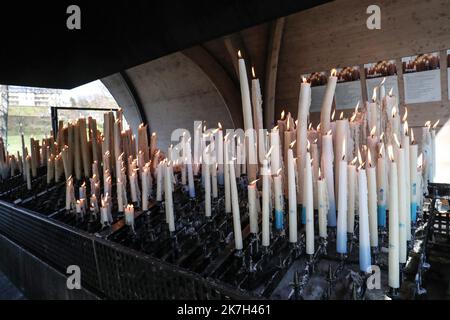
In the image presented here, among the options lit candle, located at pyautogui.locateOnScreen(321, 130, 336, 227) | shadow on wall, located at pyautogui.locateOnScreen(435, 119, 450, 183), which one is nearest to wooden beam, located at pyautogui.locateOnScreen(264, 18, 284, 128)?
shadow on wall, located at pyautogui.locateOnScreen(435, 119, 450, 183)

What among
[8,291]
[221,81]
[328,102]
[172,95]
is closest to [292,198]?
[328,102]

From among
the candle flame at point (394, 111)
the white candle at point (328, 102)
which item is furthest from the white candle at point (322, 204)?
the candle flame at point (394, 111)

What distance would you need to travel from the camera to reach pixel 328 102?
1.14 meters

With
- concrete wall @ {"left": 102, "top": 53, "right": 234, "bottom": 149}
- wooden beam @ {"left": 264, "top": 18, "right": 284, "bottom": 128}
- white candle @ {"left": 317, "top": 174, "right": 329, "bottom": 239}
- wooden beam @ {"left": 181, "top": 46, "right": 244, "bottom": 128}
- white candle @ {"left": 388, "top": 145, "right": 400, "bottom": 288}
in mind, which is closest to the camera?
white candle @ {"left": 388, "top": 145, "right": 400, "bottom": 288}

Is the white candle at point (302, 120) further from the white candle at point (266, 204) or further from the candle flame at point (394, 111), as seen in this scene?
the candle flame at point (394, 111)

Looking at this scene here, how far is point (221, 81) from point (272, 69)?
1.52 m

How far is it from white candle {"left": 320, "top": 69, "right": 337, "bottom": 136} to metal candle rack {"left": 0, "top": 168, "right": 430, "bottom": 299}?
12.7 inches

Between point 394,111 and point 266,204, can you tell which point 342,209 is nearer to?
point 266,204

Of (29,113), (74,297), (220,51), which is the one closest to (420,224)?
(74,297)

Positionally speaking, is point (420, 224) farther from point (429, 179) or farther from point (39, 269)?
point (39, 269)

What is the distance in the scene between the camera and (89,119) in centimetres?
250

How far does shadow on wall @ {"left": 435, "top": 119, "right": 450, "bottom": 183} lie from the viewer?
366 cm

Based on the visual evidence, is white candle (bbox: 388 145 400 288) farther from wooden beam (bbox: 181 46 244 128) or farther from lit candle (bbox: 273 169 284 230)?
wooden beam (bbox: 181 46 244 128)

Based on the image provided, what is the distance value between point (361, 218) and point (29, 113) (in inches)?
610
